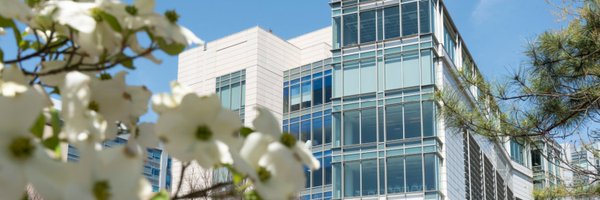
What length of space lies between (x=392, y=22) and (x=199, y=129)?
23.7 meters

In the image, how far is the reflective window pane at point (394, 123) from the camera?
937 inches

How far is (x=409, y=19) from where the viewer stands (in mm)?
24234

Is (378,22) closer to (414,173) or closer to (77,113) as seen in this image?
(414,173)

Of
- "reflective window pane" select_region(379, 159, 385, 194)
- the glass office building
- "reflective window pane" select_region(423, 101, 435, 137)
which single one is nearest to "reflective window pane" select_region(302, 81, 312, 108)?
the glass office building

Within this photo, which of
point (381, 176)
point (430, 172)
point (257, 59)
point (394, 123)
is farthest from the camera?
point (257, 59)

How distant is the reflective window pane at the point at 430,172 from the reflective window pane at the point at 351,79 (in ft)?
10.4

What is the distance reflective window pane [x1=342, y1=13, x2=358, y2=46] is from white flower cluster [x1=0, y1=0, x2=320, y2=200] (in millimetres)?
23823

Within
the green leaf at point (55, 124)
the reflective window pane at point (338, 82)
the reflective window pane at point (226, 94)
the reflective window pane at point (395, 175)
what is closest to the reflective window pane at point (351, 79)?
the reflective window pane at point (338, 82)

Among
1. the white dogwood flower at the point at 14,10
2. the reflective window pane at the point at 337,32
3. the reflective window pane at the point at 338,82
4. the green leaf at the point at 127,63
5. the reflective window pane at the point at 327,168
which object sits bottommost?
the green leaf at the point at 127,63

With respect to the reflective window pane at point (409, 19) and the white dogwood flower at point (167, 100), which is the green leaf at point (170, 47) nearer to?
the white dogwood flower at point (167, 100)

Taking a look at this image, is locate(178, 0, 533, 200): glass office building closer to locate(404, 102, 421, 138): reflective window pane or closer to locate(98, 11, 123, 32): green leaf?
locate(404, 102, 421, 138): reflective window pane

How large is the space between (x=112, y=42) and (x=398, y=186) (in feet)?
73.5

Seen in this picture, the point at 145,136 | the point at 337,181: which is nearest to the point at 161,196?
the point at 145,136

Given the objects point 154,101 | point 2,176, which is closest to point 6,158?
point 2,176
